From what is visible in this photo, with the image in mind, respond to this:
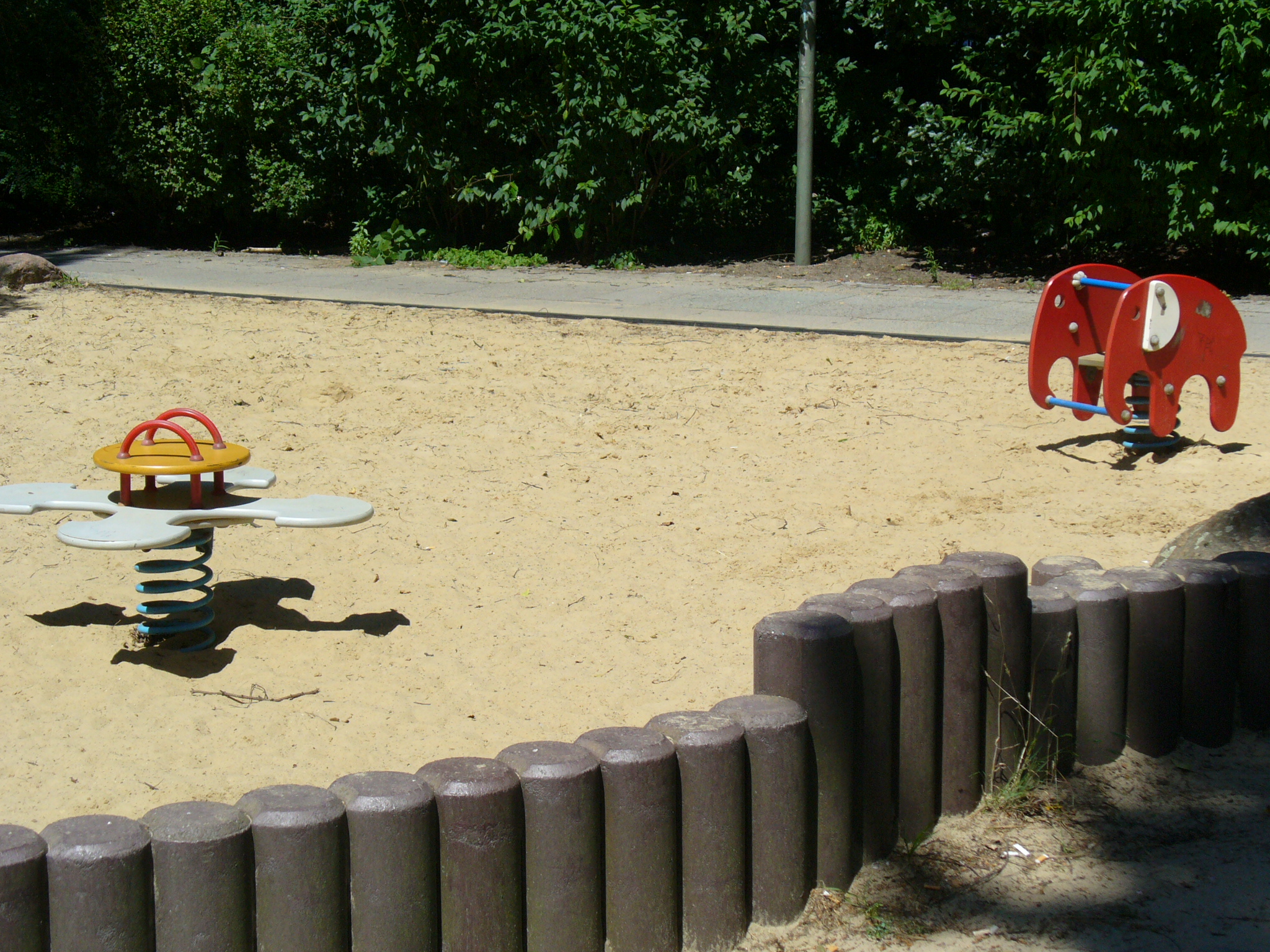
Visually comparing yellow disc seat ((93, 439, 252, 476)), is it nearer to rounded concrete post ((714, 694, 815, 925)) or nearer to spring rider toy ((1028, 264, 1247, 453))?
rounded concrete post ((714, 694, 815, 925))

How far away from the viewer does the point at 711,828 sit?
2.46 metres

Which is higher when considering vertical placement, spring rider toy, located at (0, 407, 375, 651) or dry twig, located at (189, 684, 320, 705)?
spring rider toy, located at (0, 407, 375, 651)

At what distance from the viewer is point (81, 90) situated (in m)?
13.6

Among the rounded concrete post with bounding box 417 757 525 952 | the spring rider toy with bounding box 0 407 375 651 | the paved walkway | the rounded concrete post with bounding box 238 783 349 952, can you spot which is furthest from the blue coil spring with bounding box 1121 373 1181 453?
the rounded concrete post with bounding box 238 783 349 952

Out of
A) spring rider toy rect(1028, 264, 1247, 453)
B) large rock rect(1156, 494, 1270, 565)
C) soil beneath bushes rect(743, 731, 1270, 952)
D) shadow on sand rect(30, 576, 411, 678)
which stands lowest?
soil beneath bushes rect(743, 731, 1270, 952)

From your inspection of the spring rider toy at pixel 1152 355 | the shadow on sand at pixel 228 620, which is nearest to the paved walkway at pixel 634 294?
the spring rider toy at pixel 1152 355

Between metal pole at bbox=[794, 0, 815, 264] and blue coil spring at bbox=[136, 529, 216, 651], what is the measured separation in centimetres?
888

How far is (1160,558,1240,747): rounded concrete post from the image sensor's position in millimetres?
3225

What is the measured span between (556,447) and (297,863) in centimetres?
376

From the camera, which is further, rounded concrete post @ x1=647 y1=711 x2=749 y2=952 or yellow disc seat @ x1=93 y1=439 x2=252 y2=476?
yellow disc seat @ x1=93 y1=439 x2=252 y2=476

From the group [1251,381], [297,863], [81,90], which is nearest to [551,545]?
[297,863]

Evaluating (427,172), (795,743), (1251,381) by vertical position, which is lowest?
(795,743)

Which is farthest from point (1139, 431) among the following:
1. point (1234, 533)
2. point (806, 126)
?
point (806, 126)

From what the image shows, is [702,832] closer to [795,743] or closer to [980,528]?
[795,743]
